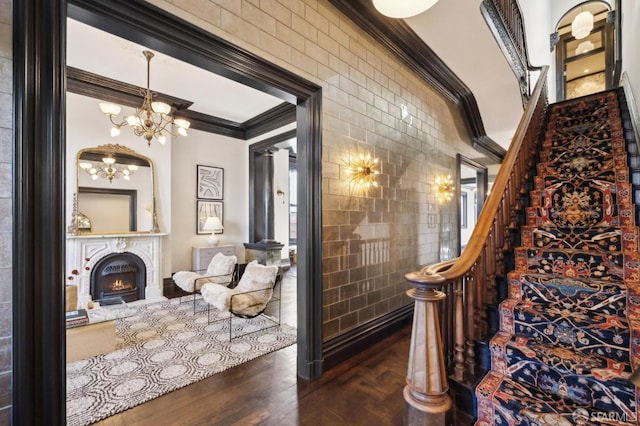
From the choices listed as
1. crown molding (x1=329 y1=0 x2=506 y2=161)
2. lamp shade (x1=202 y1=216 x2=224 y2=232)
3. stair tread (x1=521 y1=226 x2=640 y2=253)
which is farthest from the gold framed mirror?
stair tread (x1=521 y1=226 x2=640 y2=253)

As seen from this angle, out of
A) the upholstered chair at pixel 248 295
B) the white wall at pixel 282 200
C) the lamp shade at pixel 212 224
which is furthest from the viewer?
the white wall at pixel 282 200

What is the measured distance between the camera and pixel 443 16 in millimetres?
3119

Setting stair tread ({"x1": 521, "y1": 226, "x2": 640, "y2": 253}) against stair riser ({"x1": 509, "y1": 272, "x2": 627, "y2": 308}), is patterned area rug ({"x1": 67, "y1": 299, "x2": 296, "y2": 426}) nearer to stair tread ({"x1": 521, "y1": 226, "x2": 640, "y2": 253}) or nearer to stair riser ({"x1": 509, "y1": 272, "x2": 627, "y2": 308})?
stair riser ({"x1": 509, "y1": 272, "x2": 627, "y2": 308})

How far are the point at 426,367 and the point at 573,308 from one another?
126 centimetres

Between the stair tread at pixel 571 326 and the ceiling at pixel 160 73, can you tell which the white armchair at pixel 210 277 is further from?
the stair tread at pixel 571 326

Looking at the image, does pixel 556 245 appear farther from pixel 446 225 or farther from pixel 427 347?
pixel 446 225

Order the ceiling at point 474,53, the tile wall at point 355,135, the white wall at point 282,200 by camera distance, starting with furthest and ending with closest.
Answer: the white wall at point 282,200 < the ceiling at point 474,53 < the tile wall at point 355,135

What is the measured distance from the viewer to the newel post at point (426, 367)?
4.78ft

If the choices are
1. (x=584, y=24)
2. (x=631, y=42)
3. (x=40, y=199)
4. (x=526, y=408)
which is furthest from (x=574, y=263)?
(x=584, y=24)

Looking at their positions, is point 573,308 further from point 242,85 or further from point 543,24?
point 543,24

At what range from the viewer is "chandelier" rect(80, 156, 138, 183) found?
457 centimetres

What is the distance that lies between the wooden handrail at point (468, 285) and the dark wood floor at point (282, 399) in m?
0.70

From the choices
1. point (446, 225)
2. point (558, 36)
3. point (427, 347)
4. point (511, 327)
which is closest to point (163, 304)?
point (427, 347)

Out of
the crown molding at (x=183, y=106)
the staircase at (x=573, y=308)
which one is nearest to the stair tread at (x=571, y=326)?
the staircase at (x=573, y=308)
